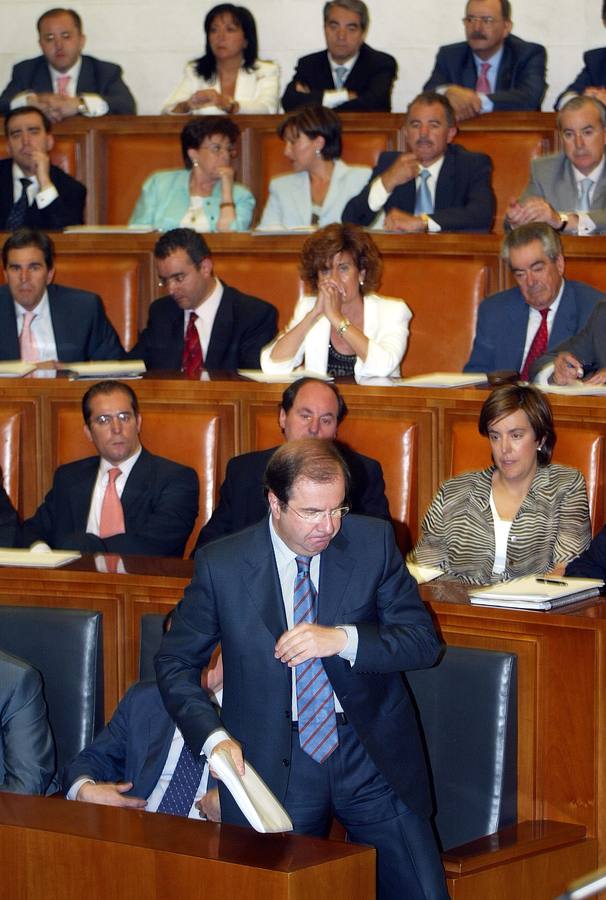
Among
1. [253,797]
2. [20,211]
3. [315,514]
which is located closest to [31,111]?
[20,211]

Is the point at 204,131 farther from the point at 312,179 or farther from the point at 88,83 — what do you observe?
the point at 88,83

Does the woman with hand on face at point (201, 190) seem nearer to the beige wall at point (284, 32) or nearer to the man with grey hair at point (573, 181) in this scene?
the man with grey hair at point (573, 181)

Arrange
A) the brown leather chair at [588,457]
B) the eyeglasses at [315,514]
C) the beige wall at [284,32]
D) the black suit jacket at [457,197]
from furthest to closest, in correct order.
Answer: the beige wall at [284,32] → the black suit jacket at [457,197] → the brown leather chair at [588,457] → the eyeglasses at [315,514]

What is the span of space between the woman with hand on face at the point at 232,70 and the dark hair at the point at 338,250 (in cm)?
183

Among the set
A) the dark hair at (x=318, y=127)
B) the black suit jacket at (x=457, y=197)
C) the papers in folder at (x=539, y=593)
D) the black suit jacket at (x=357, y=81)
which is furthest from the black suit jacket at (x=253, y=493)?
the black suit jacket at (x=357, y=81)

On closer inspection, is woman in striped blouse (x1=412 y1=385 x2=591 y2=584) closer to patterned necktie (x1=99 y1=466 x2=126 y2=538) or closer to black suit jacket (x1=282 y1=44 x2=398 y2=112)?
patterned necktie (x1=99 y1=466 x2=126 y2=538)

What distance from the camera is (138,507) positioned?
3.68m

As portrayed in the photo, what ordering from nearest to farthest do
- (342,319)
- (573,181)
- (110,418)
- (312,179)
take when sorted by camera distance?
(110,418) → (342,319) → (573,181) → (312,179)

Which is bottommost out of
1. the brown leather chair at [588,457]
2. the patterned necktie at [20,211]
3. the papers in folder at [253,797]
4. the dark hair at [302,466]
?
the papers in folder at [253,797]

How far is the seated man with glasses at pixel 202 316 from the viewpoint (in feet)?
14.1

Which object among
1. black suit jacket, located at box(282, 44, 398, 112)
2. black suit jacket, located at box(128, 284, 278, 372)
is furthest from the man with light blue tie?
black suit jacket, located at box(282, 44, 398, 112)

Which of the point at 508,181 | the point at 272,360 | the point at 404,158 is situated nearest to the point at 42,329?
the point at 272,360

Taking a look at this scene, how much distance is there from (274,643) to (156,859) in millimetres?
411

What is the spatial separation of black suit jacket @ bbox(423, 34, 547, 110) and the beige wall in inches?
33.9
